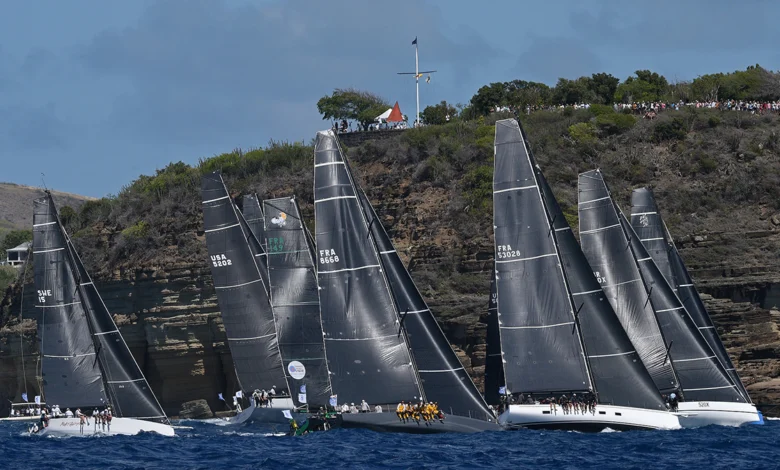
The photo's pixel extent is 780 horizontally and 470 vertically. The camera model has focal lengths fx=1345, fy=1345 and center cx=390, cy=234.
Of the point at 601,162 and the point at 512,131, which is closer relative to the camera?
the point at 512,131

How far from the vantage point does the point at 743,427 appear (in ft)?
150

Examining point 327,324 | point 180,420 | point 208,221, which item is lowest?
point 180,420

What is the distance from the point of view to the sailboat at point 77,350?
46.2m

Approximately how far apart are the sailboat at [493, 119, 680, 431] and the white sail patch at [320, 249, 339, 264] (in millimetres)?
5107

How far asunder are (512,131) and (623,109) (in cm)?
3869

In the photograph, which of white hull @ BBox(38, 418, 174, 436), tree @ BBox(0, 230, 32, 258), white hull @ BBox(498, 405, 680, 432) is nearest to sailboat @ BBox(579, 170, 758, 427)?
white hull @ BBox(498, 405, 680, 432)

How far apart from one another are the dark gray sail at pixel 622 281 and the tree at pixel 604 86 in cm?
3948

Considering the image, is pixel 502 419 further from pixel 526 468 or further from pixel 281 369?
pixel 281 369

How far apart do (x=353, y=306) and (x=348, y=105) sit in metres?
54.7

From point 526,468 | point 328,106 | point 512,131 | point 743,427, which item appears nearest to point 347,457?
point 526,468

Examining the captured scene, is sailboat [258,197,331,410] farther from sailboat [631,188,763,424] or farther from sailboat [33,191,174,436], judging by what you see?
sailboat [631,188,763,424]

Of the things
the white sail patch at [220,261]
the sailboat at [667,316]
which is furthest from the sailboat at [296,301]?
the sailboat at [667,316]

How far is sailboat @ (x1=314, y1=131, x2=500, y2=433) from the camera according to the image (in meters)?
41.6

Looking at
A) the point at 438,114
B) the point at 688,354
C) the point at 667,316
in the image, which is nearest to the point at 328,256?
the point at 667,316
